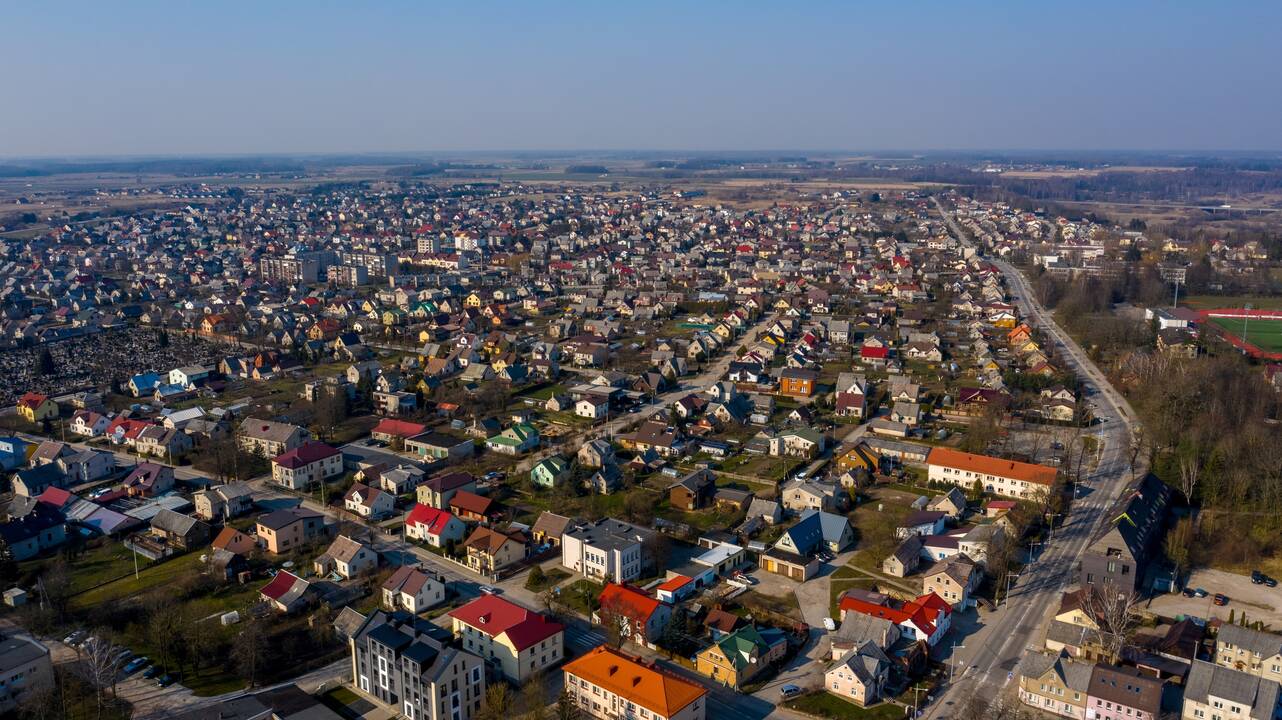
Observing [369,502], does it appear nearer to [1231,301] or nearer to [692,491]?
[692,491]

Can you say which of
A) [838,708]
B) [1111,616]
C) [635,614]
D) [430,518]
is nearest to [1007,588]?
[1111,616]

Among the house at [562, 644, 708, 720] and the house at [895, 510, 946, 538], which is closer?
the house at [562, 644, 708, 720]

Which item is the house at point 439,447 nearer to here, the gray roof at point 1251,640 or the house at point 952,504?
the house at point 952,504

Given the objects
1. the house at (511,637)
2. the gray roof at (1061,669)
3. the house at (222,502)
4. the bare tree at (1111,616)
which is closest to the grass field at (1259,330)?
the bare tree at (1111,616)

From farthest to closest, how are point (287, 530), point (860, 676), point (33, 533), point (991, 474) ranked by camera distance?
point (991, 474) < point (287, 530) < point (33, 533) < point (860, 676)

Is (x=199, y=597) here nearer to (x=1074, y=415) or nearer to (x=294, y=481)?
(x=294, y=481)

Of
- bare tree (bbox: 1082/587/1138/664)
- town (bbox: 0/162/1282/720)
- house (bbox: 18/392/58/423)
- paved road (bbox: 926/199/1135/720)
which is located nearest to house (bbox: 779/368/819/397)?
town (bbox: 0/162/1282/720)

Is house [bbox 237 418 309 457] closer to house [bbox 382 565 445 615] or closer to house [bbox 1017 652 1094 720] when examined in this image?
house [bbox 382 565 445 615]
